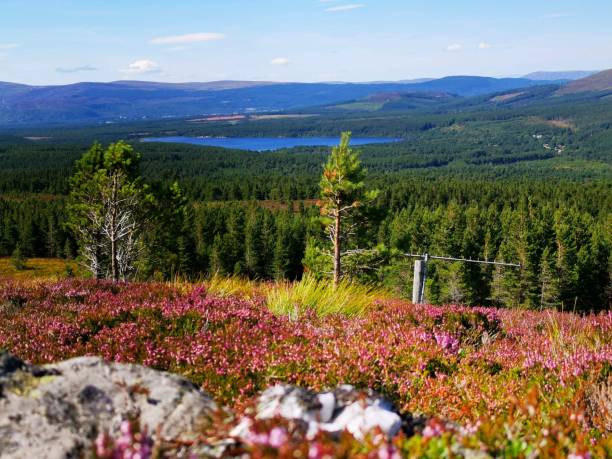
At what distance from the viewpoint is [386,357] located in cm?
527

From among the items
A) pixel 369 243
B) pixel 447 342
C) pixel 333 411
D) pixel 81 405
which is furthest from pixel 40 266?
pixel 333 411

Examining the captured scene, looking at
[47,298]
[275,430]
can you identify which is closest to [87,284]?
[47,298]

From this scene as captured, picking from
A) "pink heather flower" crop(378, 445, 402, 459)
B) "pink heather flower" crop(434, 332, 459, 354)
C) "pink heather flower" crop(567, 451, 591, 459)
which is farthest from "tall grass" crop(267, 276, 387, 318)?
"pink heather flower" crop(378, 445, 402, 459)

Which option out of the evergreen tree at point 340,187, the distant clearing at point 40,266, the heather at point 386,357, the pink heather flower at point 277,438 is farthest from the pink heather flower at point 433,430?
the distant clearing at point 40,266

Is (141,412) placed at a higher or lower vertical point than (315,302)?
higher

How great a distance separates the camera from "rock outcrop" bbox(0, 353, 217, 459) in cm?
229

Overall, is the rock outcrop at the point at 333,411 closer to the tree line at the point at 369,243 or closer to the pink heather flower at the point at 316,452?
the pink heather flower at the point at 316,452

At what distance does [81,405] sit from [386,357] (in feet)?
11.0

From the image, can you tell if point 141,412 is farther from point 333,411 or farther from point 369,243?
point 369,243

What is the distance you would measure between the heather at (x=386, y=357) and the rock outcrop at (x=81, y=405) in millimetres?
364

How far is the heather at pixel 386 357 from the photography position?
9.62ft

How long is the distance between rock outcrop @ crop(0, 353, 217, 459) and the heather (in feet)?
1.19

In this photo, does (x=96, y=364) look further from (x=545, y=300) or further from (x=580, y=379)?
(x=545, y=300)

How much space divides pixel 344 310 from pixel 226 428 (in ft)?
18.3
